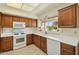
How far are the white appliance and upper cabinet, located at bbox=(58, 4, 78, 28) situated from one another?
0.61 meters

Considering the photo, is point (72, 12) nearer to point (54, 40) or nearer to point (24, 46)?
point (54, 40)

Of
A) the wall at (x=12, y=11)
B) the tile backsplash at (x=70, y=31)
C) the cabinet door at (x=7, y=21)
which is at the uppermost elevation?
the wall at (x=12, y=11)

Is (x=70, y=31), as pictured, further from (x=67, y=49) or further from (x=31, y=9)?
(x=31, y=9)

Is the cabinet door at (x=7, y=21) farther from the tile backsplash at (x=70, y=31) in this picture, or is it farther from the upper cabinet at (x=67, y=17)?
the tile backsplash at (x=70, y=31)

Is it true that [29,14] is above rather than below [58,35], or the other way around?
above

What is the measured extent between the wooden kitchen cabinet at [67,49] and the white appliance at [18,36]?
2.09 feet

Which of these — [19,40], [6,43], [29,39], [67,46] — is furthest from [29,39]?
[67,46]

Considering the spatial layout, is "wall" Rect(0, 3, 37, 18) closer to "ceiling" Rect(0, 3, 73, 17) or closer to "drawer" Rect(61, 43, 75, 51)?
"ceiling" Rect(0, 3, 73, 17)

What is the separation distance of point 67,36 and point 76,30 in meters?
0.17

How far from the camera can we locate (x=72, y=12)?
36.6 inches

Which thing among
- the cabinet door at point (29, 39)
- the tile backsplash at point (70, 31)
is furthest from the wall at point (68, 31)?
the cabinet door at point (29, 39)

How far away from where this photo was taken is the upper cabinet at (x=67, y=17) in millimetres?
907

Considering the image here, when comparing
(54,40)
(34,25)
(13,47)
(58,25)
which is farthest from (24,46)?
(58,25)

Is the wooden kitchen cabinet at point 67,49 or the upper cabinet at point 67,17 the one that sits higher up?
the upper cabinet at point 67,17
